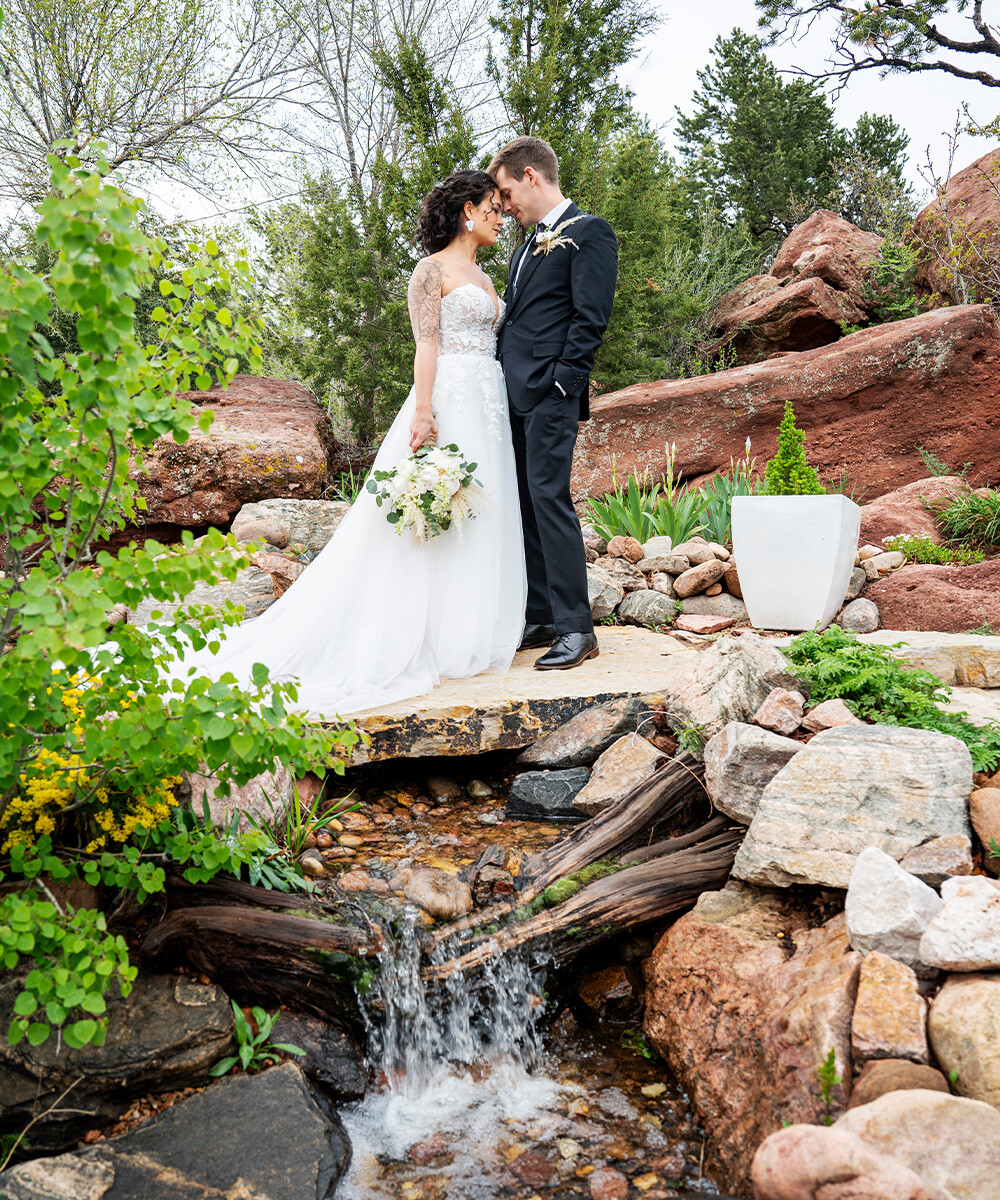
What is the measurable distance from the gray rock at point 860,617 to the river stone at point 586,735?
2436 millimetres

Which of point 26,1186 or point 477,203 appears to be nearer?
point 26,1186

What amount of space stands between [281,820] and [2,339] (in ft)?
→ 6.49

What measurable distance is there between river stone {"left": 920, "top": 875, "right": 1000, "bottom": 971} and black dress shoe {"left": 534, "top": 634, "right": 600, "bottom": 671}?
2451mm

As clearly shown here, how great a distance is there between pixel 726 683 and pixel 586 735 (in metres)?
0.67

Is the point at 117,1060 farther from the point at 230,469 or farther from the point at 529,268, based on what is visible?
the point at 230,469

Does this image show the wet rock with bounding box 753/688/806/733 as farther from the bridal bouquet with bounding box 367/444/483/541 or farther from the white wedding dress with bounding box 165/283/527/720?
the bridal bouquet with bounding box 367/444/483/541

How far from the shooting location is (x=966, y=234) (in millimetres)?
8414

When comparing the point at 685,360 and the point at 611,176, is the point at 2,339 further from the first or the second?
the point at 685,360

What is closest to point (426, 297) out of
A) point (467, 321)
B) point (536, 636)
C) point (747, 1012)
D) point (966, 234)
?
point (467, 321)

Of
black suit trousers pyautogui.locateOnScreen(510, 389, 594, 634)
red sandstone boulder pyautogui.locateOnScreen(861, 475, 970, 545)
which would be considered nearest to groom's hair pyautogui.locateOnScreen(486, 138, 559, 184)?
black suit trousers pyautogui.locateOnScreen(510, 389, 594, 634)

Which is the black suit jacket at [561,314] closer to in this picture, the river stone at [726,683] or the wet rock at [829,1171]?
the river stone at [726,683]

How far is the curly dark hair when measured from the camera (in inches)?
177

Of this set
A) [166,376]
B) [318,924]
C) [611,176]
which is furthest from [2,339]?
[611,176]

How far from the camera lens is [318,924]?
2502 mm
